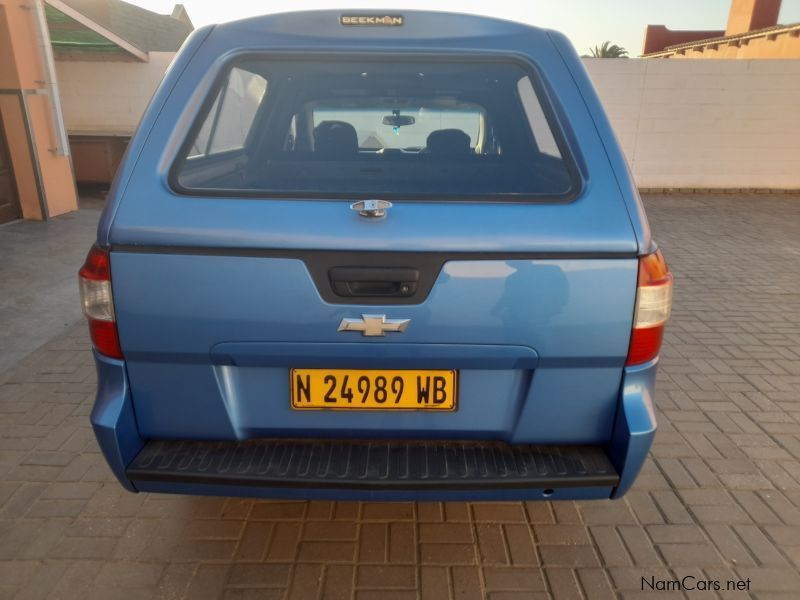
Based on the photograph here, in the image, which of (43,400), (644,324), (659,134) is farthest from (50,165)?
(659,134)

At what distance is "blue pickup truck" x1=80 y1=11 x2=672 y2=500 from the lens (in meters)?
1.72

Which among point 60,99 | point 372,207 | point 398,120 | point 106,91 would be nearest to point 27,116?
point 60,99

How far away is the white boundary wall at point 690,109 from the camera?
1048 centimetres

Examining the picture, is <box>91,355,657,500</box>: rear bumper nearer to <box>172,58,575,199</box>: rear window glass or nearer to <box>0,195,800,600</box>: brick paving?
<box>0,195,800,600</box>: brick paving

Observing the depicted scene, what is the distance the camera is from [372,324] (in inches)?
68.5

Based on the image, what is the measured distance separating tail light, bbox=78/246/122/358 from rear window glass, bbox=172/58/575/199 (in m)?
0.33

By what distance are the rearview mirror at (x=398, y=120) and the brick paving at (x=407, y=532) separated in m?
1.97

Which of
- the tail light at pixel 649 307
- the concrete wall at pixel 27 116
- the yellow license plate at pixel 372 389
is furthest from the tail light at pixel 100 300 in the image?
the concrete wall at pixel 27 116

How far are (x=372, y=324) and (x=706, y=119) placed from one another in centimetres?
1103

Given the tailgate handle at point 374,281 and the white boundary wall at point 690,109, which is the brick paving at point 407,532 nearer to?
the tailgate handle at point 374,281

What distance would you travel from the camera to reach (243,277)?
5.66ft

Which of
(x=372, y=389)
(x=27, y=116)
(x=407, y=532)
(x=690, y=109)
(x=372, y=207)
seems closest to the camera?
(x=372, y=207)

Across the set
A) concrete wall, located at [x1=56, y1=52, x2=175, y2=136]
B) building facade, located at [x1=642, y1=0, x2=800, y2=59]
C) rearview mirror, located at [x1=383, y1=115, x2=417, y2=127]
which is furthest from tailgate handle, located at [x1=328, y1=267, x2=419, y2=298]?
building facade, located at [x1=642, y1=0, x2=800, y2=59]

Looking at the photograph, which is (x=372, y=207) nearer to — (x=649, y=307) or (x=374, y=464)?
(x=374, y=464)
